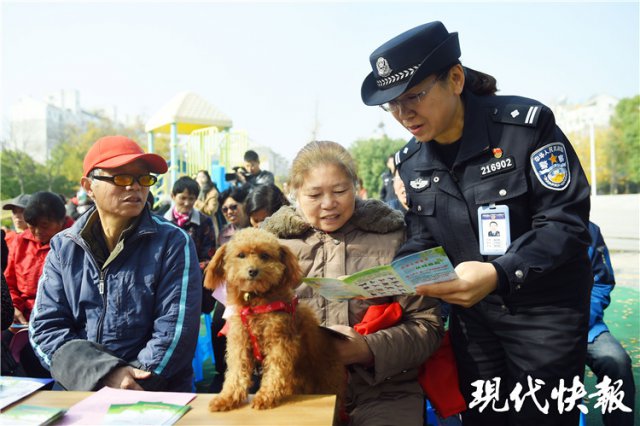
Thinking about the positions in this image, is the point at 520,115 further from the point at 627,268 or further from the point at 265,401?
the point at 627,268

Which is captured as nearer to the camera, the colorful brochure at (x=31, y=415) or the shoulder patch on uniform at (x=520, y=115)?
the colorful brochure at (x=31, y=415)

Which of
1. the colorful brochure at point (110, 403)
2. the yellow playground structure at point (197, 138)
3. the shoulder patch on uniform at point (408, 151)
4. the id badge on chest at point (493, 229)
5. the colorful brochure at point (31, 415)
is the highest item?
the yellow playground structure at point (197, 138)

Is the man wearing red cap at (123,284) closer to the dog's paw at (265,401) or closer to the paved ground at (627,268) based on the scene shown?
the dog's paw at (265,401)

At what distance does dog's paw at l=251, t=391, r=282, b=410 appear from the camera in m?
1.81

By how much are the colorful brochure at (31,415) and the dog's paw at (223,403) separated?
51 centimetres

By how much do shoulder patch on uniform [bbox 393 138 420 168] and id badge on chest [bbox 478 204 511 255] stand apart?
20.2 inches

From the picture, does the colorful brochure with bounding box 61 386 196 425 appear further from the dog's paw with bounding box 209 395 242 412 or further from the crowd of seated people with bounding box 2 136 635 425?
the crowd of seated people with bounding box 2 136 635 425

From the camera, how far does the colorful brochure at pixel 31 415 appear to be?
1.63 metres

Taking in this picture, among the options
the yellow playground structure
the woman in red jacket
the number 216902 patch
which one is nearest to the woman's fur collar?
the number 216902 patch

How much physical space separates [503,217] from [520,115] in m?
0.44

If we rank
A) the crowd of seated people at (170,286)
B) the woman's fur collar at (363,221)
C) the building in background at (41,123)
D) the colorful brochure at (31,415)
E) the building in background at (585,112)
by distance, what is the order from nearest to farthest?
1. the colorful brochure at (31,415)
2. the crowd of seated people at (170,286)
3. the woman's fur collar at (363,221)
4. the building in background at (41,123)
5. the building in background at (585,112)

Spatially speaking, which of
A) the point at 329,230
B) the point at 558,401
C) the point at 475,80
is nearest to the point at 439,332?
the point at 558,401

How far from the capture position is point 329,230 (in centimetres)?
248

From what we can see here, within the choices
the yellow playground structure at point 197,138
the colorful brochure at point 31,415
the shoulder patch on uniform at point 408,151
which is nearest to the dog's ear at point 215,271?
the colorful brochure at point 31,415
